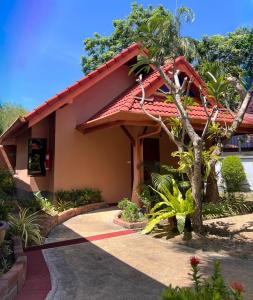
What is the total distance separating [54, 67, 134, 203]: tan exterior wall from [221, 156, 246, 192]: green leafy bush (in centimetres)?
651

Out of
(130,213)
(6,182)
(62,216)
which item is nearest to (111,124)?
(130,213)

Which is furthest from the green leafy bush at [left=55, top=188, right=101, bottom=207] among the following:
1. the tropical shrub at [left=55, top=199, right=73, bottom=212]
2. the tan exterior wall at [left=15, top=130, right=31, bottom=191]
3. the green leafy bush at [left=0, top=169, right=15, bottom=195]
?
the green leafy bush at [left=0, top=169, right=15, bottom=195]

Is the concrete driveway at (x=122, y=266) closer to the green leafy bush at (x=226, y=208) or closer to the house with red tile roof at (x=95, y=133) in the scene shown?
the green leafy bush at (x=226, y=208)

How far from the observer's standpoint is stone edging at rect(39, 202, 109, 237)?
313 inches

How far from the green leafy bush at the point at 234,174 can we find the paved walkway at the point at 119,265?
33.3ft

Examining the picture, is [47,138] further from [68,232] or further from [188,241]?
[188,241]

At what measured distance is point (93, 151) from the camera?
11984 mm

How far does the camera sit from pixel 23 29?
11234mm

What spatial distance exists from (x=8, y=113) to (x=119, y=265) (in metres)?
26.2

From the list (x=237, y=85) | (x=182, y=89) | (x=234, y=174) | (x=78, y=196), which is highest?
(x=237, y=85)

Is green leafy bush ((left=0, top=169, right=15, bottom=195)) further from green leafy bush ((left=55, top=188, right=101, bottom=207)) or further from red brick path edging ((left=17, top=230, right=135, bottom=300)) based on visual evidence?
red brick path edging ((left=17, top=230, right=135, bottom=300))

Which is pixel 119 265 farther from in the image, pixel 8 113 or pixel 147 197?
pixel 8 113

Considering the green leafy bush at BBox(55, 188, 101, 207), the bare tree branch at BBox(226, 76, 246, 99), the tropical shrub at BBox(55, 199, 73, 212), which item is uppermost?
the bare tree branch at BBox(226, 76, 246, 99)

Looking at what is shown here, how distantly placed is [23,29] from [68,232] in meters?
7.30
